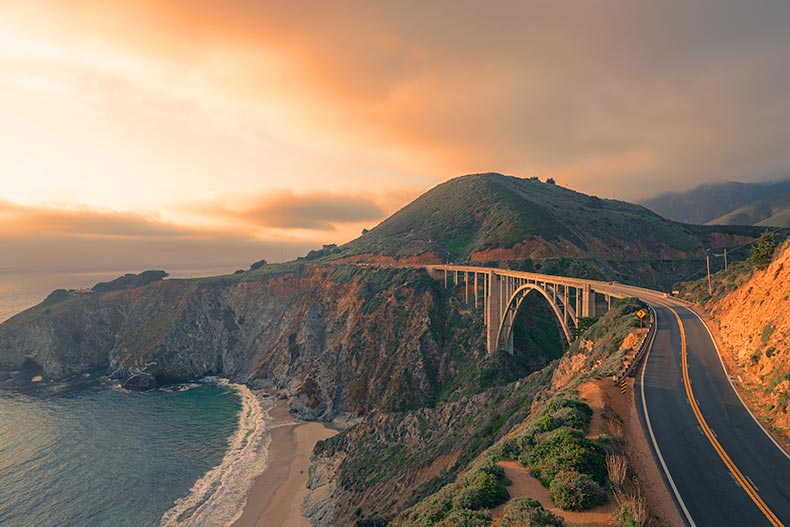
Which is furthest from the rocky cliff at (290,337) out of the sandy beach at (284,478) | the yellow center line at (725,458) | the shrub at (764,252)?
the yellow center line at (725,458)

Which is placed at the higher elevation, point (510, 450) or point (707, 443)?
point (707, 443)

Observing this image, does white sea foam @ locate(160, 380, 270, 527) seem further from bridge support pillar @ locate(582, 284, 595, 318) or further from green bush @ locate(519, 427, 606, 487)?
bridge support pillar @ locate(582, 284, 595, 318)

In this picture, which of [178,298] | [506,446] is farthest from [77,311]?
[506,446]

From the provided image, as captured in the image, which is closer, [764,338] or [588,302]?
[764,338]

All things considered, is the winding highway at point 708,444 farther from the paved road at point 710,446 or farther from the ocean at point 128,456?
the ocean at point 128,456

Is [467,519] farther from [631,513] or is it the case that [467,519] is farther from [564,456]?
[631,513]

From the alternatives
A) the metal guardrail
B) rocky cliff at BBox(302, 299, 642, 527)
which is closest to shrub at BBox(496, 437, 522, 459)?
rocky cliff at BBox(302, 299, 642, 527)

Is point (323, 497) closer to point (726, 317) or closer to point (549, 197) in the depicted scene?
point (726, 317)

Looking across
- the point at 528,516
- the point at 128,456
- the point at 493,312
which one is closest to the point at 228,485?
the point at 128,456
